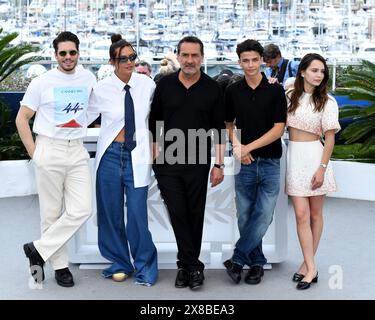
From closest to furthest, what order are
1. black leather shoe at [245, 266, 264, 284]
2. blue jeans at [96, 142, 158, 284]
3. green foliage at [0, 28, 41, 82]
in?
blue jeans at [96, 142, 158, 284], black leather shoe at [245, 266, 264, 284], green foliage at [0, 28, 41, 82]

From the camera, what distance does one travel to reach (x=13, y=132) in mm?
10219

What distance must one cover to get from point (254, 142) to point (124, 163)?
3.08 ft

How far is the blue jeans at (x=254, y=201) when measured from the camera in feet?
19.2

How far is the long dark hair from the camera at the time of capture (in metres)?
5.80

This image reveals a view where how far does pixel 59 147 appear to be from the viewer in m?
5.75

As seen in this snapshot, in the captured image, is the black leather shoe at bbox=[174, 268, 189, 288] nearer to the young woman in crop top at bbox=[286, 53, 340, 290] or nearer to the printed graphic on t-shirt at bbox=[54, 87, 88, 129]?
the young woman in crop top at bbox=[286, 53, 340, 290]

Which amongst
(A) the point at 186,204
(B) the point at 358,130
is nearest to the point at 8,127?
(B) the point at 358,130

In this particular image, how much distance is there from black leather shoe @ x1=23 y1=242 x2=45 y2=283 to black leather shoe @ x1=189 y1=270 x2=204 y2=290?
1.07 meters

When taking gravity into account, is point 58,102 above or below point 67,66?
below

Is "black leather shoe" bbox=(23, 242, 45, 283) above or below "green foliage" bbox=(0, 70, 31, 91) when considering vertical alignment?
below

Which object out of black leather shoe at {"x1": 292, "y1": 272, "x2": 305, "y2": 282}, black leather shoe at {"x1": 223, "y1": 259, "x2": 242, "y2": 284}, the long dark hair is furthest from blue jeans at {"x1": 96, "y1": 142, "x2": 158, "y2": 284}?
the long dark hair

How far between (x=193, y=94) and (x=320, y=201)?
1215 millimetres

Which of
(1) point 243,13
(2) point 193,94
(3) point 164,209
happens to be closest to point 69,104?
(2) point 193,94

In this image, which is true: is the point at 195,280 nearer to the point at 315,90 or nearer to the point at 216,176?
the point at 216,176
